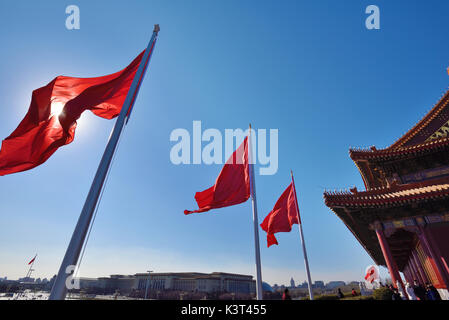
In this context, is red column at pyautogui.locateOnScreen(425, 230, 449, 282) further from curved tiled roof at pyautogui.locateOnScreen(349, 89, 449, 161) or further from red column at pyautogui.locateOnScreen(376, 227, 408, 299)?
curved tiled roof at pyautogui.locateOnScreen(349, 89, 449, 161)

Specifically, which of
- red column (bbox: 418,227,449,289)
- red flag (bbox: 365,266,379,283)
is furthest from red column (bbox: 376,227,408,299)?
red flag (bbox: 365,266,379,283)

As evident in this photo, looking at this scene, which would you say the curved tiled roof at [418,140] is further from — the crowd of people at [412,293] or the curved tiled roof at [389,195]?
the crowd of people at [412,293]

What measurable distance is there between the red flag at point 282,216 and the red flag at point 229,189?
3831 millimetres

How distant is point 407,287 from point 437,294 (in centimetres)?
227

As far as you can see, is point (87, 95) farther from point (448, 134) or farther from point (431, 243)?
point (448, 134)

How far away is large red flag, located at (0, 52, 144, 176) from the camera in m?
4.71

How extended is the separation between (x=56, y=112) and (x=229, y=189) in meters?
5.43

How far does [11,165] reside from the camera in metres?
4.62

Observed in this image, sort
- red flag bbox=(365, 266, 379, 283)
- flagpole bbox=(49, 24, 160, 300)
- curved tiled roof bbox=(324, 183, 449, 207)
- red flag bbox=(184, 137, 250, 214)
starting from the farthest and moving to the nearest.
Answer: red flag bbox=(365, 266, 379, 283) < curved tiled roof bbox=(324, 183, 449, 207) < red flag bbox=(184, 137, 250, 214) < flagpole bbox=(49, 24, 160, 300)

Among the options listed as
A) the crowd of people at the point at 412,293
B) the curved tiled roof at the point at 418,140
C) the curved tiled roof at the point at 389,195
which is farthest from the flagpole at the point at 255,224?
the curved tiled roof at the point at 418,140

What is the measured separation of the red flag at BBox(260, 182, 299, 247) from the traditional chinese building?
1.71 metres

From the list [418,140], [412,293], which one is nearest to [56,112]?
[412,293]
